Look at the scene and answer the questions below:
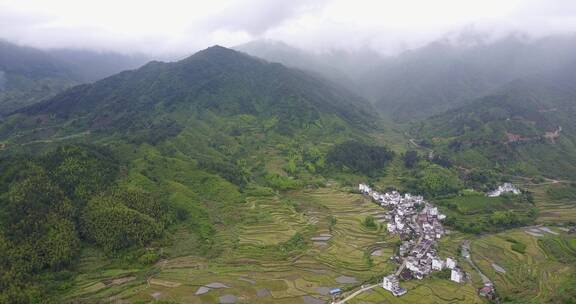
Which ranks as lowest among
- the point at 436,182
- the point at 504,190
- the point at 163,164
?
the point at 504,190

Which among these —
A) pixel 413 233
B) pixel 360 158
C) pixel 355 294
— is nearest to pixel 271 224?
pixel 355 294

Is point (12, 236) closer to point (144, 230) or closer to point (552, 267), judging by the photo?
point (144, 230)

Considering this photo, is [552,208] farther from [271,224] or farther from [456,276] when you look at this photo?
[271,224]

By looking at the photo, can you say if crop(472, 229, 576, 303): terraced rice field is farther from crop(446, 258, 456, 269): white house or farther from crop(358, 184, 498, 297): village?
crop(446, 258, 456, 269): white house

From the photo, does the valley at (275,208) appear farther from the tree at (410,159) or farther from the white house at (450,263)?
the white house at (450,263)

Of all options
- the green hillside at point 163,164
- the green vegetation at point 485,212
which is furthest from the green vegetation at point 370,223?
the green vegetation at point 485,212

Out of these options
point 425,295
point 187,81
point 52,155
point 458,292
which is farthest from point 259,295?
point 187,81

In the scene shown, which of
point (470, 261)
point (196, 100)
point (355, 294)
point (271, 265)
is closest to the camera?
point (355, 294)
